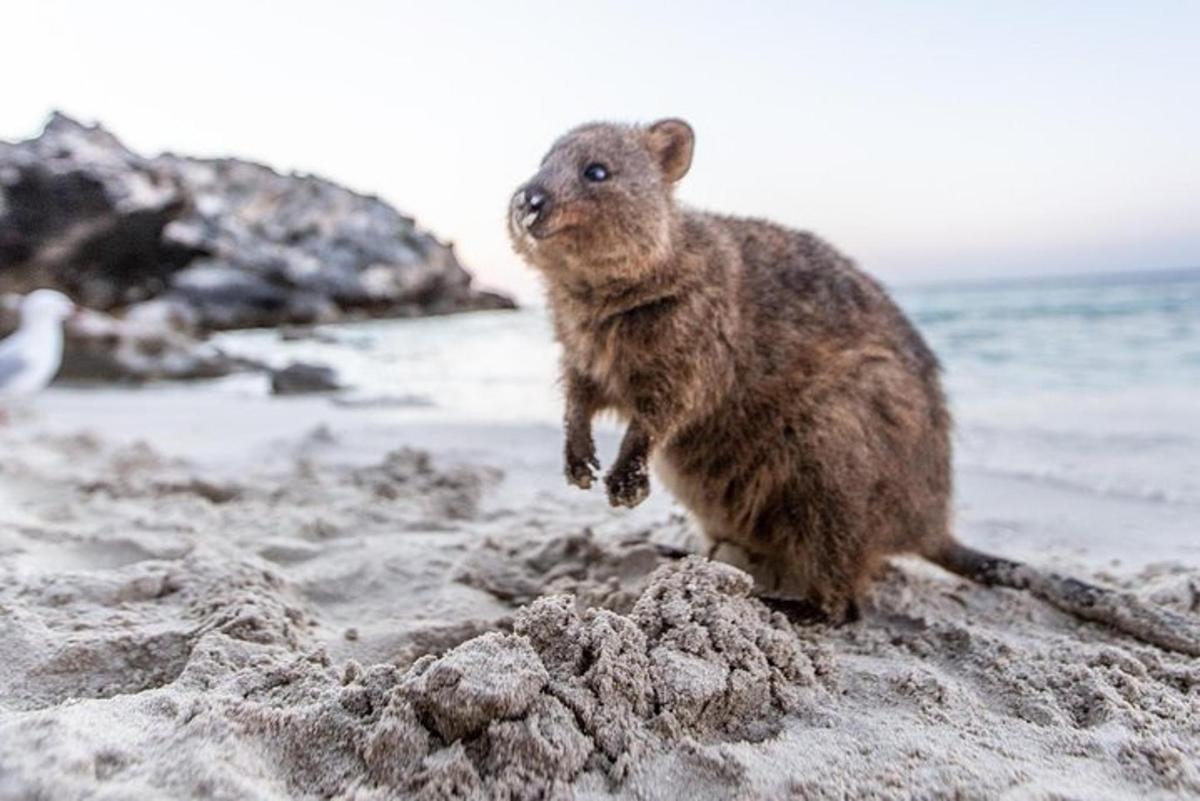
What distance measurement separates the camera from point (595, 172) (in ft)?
9.78

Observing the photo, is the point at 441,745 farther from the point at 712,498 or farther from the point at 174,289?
the point at 174,289

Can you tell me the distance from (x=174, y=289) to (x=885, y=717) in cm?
2953

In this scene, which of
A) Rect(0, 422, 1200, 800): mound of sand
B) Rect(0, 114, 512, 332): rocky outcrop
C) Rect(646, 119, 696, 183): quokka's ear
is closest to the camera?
Rect(0, 422, 1200, 800): mound of sand

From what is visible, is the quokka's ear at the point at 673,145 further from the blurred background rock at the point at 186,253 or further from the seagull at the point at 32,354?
the blurred background rock at the point at 186,253

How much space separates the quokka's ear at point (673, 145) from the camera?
10.8ft

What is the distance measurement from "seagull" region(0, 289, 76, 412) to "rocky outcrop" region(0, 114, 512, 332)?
13700 mm

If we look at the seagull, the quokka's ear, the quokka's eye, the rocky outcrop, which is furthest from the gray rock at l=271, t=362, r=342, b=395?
the rocky outcrop

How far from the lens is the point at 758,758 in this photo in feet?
5.63

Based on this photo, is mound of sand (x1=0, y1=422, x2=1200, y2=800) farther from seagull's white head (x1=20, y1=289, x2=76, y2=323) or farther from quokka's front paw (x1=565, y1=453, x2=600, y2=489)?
seagull's white head (x1=20, y1=289, x2=76, y2=323)

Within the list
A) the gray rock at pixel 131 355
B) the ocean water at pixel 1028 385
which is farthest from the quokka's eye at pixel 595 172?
the gray rock at pixel 131 355

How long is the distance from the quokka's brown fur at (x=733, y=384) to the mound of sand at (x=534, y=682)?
0.97 feet

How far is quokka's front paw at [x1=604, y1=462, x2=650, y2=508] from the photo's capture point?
2869 millimetres

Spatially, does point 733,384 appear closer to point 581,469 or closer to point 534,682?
point 581,469

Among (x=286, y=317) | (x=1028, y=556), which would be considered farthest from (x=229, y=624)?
(x=286, y=317)
